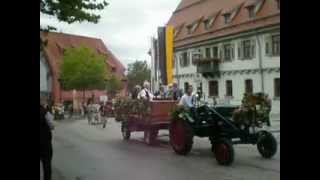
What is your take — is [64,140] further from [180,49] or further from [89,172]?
[180,49]

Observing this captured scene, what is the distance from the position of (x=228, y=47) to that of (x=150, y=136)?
61 centimetres

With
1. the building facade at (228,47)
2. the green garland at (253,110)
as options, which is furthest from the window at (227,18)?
the green garland at (253,110)

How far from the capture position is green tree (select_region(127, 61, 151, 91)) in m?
2.52

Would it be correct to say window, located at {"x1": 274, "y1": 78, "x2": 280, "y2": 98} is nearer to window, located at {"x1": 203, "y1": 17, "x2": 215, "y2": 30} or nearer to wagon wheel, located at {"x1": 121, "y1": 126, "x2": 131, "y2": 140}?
window, located at {"x1": 203, "y1": 17, "x2": 215, "y2": 30}

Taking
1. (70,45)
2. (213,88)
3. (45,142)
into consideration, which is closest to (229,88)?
(213,88)

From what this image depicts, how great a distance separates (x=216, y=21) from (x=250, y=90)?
1.19 ft

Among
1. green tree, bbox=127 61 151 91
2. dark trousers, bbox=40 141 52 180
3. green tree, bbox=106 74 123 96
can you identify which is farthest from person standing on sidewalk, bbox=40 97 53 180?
green tree, bbox=127 61 151 91

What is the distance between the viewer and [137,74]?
2553 mm

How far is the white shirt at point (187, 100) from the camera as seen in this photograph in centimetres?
260

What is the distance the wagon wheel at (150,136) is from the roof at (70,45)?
1.06 ft

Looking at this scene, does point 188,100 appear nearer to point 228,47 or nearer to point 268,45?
point 228,47

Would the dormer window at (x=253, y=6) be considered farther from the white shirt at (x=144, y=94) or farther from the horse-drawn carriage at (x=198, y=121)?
the white shirt at (x=144, y=94)

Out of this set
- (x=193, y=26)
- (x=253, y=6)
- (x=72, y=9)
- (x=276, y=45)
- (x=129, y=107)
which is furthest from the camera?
(x=72, y=9)
